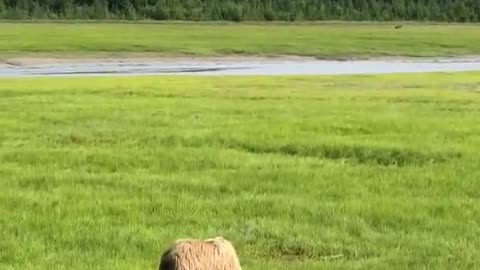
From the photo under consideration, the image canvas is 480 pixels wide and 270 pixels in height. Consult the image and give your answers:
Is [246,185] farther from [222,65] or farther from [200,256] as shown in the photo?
[222,65]

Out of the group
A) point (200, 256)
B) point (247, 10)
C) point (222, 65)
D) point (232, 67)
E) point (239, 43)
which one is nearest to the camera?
point (200, 256)

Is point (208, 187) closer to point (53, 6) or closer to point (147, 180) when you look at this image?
point (147, 180)

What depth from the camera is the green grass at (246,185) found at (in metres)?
7.48

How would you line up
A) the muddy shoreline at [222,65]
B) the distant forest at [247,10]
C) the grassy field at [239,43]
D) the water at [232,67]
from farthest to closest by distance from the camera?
1. the distant forest at [247,10]
2. the grassy field at [239,43]
3. the muddy shoreline at [222,65]
4. the water at [232,67]

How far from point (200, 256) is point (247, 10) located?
311 feet

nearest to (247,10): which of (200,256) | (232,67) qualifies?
(232,67)

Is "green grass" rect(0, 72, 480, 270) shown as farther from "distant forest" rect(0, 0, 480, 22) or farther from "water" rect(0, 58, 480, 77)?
"distant forest" rect(0, 0, 480, 22)

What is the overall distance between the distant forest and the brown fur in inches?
3473

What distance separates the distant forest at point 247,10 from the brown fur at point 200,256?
8821 centimetres

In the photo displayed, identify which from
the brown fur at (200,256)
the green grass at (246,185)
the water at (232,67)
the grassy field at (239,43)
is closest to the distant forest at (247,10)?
the grassy field at (239,43)

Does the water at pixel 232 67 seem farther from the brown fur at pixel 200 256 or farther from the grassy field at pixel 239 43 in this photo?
the brown fur at pixel 200 256

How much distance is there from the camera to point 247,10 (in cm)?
9775

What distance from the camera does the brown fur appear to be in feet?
12.0

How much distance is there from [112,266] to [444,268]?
215cm
